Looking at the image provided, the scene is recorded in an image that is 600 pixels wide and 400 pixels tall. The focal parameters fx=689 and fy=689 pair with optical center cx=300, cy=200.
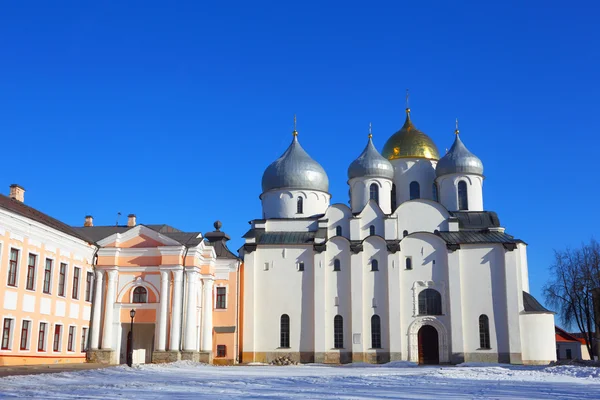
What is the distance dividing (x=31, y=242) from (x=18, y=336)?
4.09m

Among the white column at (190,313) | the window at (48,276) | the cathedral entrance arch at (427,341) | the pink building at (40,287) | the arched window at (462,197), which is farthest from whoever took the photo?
the arched window at (462,197)

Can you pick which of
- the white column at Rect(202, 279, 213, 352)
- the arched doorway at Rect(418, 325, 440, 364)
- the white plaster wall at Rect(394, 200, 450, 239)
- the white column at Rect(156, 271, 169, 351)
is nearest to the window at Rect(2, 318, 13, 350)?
the white column at Rect(156, 271, 169, 351)

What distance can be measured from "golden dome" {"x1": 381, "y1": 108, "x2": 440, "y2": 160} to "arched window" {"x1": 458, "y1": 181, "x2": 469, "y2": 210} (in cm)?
364

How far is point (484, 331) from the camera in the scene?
1674 inches

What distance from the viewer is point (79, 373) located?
2384 centimetres

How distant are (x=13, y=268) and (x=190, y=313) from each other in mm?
11183

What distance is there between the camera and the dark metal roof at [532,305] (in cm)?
4288

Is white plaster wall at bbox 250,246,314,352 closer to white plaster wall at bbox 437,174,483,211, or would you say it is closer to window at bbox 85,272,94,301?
white plaster wall at bbox 437,174,483,211

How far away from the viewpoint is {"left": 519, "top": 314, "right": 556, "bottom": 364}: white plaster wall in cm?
4203

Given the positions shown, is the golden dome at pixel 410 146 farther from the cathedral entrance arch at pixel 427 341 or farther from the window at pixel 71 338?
the window at pixel 71 338

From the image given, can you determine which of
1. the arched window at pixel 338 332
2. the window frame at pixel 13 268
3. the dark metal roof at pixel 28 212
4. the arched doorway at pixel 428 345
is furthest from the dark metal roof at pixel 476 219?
the window frame at pixel 13 268

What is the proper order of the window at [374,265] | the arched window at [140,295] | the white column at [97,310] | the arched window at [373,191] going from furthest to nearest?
1. the arched window at [373,191]
2. the window at [374,265]
3. the arched window at [140,295]
4. the white column at [97,310]

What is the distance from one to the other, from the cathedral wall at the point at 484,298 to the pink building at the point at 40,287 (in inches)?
885

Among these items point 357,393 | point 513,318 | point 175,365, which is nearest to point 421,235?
point 513,318
